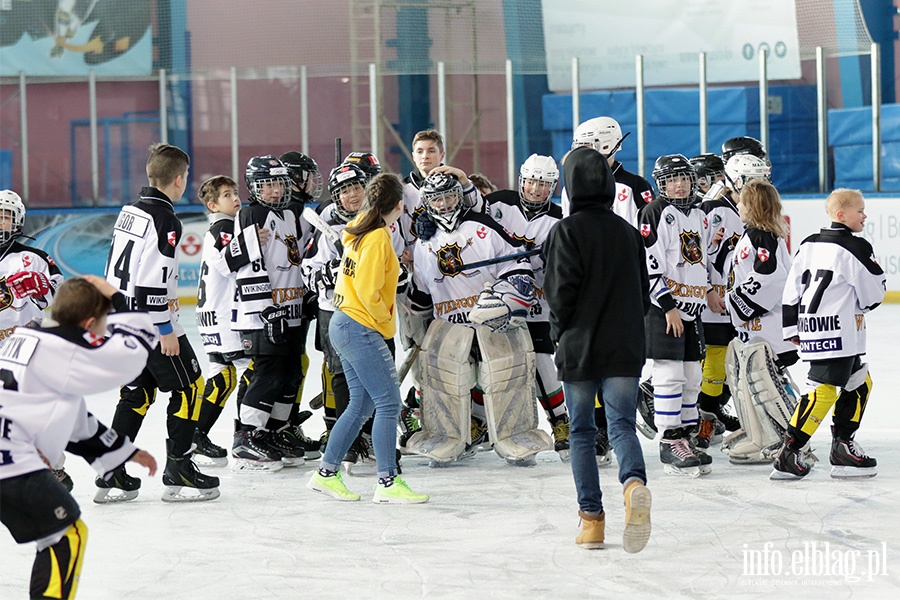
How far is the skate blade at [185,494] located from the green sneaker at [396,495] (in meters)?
0.64

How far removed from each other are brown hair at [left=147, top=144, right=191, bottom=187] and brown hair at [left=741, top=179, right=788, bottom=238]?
2.26 m

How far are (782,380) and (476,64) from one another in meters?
8.18

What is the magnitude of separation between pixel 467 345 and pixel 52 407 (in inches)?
96.9

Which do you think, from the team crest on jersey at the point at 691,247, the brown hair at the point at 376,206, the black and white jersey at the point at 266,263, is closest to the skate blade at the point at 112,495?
the black and white jersey at the point at 266,263

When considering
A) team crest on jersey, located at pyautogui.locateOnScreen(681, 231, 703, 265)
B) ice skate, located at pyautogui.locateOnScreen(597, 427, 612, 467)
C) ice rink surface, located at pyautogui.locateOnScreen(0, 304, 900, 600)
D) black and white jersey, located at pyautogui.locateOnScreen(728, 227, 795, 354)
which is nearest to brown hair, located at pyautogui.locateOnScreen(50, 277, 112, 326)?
ice rink surface, located at pyautogui.locateOnScreen(0, 304, 900, 600)

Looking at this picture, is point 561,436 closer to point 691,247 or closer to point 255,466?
point 691,247

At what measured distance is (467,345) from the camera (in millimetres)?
4926

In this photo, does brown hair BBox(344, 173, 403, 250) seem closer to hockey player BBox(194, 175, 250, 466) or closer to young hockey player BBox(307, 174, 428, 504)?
young hockey player BBox(307, 174, 428, 504)

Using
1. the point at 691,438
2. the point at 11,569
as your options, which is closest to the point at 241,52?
the point at 691,438

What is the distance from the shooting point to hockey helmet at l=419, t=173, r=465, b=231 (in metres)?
4.86

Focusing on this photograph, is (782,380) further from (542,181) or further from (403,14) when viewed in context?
(403,14)

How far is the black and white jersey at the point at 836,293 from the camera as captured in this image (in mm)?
4445

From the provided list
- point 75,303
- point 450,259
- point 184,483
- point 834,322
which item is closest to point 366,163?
point 450,259

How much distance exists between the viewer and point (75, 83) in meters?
12.4
